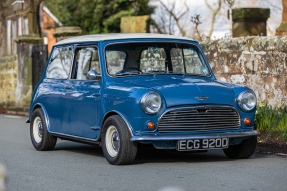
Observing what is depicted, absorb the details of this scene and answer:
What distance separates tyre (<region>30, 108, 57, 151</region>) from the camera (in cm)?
891

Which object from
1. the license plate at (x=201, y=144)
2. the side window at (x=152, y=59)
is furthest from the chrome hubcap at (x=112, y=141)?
the side window at (x=152, y=59)

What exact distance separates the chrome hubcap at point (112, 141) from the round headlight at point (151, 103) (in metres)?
0.61

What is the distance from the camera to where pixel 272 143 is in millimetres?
8648

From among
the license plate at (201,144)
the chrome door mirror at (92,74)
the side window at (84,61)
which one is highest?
the side window at (84,61)

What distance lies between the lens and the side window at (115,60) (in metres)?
7.74

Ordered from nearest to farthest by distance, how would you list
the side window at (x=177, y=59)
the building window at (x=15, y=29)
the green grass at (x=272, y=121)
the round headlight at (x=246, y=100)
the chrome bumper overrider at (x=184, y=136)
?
the chrome bumper overrider at (x=184, y=136) < the round headlight at (x=246, y=100) < the side window at (x=177, y=59) < the green grass at (x=272, y=121) < the building window at (x=15, y=29)

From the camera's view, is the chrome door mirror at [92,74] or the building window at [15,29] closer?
the chrome door mirror at [92,74]

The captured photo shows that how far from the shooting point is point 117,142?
7.05 metres

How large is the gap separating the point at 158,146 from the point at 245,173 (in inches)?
43.6

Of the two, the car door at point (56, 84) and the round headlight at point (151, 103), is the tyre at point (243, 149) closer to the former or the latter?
the round headlight at point (151, 103)

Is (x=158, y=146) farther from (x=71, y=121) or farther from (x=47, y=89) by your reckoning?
(x=47, y=89)

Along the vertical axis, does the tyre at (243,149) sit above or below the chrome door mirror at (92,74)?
below

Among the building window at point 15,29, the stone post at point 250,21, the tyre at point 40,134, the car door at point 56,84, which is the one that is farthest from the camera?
the building window at point 15,29

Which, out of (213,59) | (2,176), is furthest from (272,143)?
(2,176)
